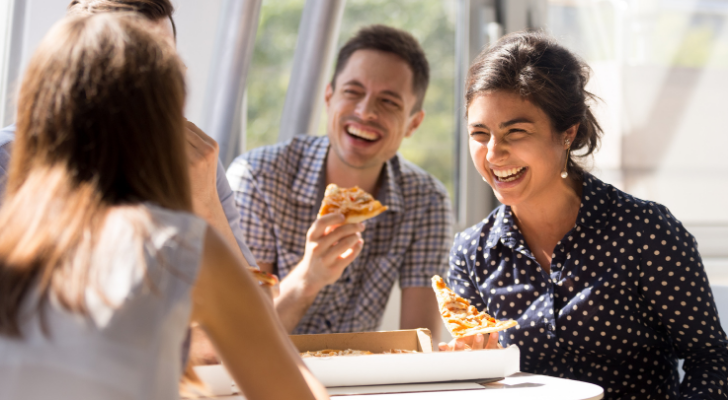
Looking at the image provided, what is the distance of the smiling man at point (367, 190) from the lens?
96.8 inches

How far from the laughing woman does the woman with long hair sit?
0.88m

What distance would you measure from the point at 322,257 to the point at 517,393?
2.88 feet

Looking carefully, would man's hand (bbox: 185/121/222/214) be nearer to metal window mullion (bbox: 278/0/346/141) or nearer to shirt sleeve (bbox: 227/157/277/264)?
shirt sleeve (bbox: 227/157/277/264)

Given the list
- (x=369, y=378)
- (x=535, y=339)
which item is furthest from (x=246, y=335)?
(x=535, y=339)

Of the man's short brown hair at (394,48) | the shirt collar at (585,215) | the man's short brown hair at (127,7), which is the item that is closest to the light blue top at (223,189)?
the man's short brown hair at (127,7)

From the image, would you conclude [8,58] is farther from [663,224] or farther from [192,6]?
[663,224]

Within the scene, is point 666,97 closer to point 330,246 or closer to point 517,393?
point 330,246

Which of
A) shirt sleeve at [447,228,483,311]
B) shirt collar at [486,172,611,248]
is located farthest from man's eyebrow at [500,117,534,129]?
shirt sleeve at [447,228,483,311]

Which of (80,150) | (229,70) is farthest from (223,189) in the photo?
(80,150)

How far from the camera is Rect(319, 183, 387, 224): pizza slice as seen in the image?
2035 millimetres

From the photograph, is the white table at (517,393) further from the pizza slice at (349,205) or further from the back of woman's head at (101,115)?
the pizza slice at (349,205)

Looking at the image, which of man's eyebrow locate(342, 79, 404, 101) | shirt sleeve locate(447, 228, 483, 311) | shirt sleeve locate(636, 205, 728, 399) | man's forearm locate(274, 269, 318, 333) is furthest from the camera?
man's eyebrow locate(342, 79, 404, 101)

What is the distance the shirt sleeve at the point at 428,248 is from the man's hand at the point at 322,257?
0.47m

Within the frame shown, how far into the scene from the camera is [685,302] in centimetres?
164
